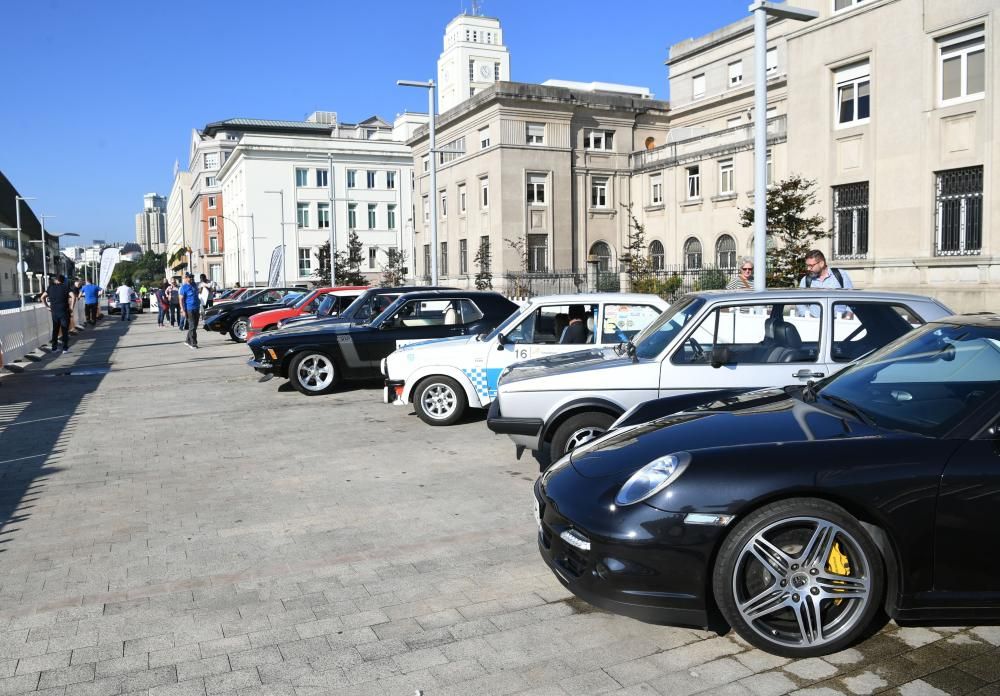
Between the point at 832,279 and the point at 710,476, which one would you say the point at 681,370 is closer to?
the point at 710,476

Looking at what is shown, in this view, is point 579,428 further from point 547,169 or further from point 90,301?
point 547,169

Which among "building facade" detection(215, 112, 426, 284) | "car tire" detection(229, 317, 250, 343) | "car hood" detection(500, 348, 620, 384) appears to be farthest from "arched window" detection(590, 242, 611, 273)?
"car hood" detection(500, 348, 620, 384)

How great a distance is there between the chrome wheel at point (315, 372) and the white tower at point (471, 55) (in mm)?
97506

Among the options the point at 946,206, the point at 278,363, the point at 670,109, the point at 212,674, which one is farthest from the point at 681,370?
the point at 670,109

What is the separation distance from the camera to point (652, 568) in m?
3.93

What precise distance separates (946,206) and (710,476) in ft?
73.3

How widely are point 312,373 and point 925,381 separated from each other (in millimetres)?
10073

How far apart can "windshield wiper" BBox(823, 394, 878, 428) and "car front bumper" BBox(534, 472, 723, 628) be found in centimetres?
104

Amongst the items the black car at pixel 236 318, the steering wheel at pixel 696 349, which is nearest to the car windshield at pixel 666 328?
the steering wheel at pixel 696 349

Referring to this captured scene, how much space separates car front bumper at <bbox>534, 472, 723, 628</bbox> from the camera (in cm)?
389

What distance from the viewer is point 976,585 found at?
384 centimetres

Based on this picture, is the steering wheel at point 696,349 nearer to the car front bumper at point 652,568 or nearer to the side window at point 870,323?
the side window at point 870,323

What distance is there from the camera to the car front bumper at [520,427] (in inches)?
288

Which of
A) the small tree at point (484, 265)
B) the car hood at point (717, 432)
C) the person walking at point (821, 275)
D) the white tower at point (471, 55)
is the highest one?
the white tower at point (471, 55)
